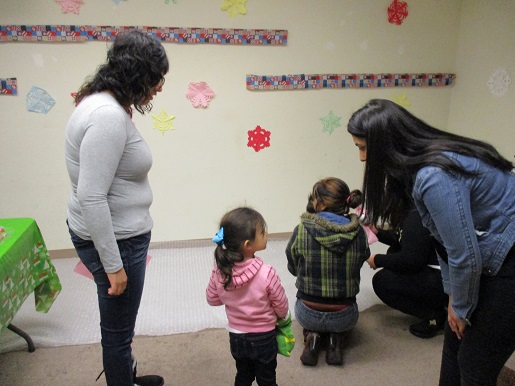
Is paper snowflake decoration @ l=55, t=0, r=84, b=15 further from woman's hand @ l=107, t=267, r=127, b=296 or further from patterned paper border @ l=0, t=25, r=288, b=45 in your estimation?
woman's hand @ l=107, t=267, r=127, b=296

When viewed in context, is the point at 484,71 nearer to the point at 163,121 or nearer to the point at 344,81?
the point at 344,81

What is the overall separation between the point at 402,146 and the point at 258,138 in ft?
6.23

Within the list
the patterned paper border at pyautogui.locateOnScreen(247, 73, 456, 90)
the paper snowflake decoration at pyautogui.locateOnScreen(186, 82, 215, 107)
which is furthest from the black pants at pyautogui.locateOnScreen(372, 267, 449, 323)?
the paper snowflake decoration at pyautogui.locateOnScreen(186, 82, 215, 107)

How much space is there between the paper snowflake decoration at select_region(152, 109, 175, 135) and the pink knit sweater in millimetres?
1605

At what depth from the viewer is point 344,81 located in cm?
282

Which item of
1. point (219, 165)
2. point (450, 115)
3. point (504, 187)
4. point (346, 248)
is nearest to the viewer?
point (504, 187)

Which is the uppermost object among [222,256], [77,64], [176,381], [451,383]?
[77,64]

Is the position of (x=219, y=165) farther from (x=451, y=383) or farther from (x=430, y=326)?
(x=451, y=383)

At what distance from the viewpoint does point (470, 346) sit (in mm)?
1055

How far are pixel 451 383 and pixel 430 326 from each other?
0.71 meters

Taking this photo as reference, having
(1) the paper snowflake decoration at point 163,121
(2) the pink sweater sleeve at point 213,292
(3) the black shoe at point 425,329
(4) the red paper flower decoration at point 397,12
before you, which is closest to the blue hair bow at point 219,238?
(2) the pink sweater sleeve at point 213,292

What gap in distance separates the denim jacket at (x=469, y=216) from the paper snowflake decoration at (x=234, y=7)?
2.03 m

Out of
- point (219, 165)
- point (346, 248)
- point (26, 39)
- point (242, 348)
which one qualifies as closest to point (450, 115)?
point (219, 165)

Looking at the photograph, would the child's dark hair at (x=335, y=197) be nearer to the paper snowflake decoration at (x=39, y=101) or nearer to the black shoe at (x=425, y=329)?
the black shoe at (x=425, y=329)
